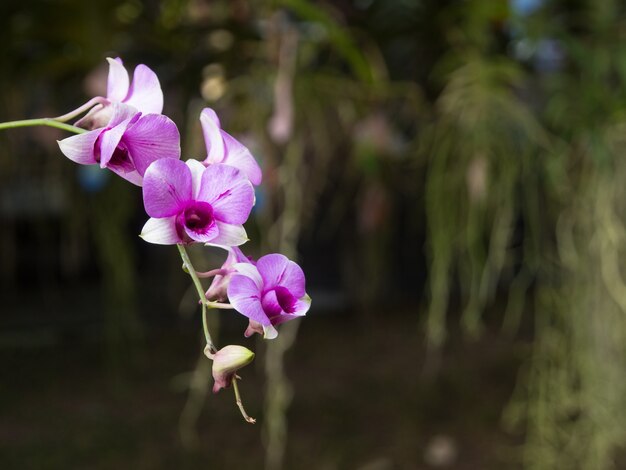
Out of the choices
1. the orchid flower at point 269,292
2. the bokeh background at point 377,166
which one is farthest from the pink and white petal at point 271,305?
the bokeh background at point 377,166

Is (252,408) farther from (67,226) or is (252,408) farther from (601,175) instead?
(601,175)

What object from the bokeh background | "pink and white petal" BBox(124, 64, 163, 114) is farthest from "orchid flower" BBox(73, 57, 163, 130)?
the bokeh background

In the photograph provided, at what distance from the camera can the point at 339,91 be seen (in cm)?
74

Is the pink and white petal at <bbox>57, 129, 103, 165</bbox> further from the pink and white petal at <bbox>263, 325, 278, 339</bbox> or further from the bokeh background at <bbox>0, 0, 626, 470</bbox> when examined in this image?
the bokeh background at <bbox>0, 0, 626, 470</bbox>

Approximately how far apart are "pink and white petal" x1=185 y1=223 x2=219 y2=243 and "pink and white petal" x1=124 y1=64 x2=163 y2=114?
3 cm

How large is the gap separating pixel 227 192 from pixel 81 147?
1.0 inches

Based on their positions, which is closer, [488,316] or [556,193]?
[556,193]

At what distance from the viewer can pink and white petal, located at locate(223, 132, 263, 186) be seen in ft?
0.51

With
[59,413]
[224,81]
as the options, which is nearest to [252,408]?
[59,413]

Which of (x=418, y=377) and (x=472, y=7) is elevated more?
(x=472, y=7)

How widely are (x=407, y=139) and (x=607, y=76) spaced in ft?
0.73

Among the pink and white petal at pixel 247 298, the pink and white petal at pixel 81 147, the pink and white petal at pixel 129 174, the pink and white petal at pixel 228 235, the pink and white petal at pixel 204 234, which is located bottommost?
the pink and white petal at pixel 247 298

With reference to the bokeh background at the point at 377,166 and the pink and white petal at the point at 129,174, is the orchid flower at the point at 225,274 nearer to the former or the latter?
the pink and white petal at the point at 129,174

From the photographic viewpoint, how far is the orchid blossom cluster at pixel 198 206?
5.2 inches
